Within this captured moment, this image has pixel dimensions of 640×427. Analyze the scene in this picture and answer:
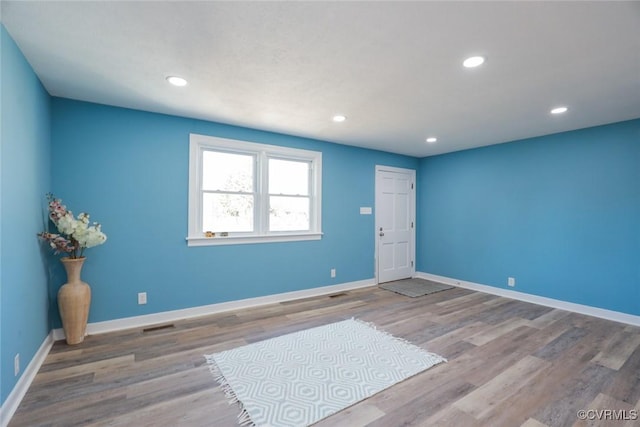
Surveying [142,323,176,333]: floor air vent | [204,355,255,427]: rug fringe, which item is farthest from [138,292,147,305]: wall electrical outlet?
[204,355,255,427]: rug fringe

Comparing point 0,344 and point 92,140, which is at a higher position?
point 92,140

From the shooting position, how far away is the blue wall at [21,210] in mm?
1836

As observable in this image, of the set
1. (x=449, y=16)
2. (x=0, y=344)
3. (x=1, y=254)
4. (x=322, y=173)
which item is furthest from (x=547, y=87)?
(x=0, y=344)

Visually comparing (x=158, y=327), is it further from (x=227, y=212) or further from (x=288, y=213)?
(x=288, y=213)

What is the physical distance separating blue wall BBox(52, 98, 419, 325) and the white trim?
0.53 meters

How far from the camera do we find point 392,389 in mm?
2158

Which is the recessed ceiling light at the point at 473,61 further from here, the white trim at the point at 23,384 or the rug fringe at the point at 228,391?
the white trim at the point at 23,384

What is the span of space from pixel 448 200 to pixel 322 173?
2659 millimetres

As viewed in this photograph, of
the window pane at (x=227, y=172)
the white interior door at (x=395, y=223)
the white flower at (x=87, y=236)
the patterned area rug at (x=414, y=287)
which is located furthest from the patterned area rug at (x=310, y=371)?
the white interior door at (x=395, y=223)

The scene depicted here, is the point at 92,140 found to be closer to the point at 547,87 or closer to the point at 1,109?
the point at 1,109

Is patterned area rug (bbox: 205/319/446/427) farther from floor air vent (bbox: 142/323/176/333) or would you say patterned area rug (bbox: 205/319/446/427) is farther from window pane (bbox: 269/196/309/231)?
window pane (bbox: 269/196/309/231)

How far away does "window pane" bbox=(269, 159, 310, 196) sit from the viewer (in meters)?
4.31

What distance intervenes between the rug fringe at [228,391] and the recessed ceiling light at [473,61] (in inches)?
118

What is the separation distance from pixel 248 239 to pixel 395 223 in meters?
3.05
